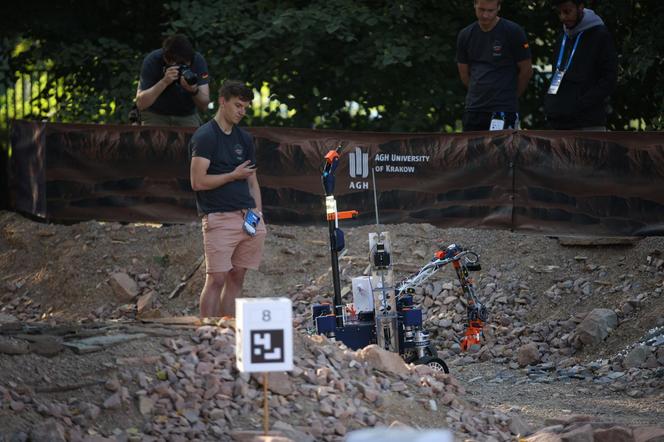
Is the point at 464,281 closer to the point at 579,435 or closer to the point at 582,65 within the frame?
the point at 582,65

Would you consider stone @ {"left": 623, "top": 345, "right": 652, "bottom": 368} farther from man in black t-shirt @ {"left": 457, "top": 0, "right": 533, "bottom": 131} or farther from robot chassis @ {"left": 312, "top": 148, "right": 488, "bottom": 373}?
man in black t-shirt @ {"left": 457, "top": 0, "right": 533, "bottom": 131}

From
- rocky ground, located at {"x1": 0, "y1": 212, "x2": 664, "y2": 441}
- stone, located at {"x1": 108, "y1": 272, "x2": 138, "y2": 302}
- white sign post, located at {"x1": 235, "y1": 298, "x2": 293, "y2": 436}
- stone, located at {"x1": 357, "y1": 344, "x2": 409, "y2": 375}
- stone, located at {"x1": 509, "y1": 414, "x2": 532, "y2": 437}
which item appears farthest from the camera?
stone, located at {"x1": 108, "y1": 272, "x2": 138, "y2": 302}

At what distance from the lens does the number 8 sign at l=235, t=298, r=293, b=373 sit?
6621 mm

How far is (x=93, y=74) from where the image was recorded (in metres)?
16.6

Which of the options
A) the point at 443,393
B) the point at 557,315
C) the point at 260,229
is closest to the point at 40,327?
the point at 260,229

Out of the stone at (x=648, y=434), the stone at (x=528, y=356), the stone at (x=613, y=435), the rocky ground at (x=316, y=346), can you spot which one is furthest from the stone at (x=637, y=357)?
the stone at (x=613, y=435)

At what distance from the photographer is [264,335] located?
6.65 m

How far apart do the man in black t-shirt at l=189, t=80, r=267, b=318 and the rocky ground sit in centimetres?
61

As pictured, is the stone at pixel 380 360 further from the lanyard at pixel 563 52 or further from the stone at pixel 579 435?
the lanyard at pixel 563 52

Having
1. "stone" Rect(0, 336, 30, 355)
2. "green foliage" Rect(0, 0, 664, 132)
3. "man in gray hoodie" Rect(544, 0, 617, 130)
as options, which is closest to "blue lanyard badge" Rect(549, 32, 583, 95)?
"man in gray hoodie" Rect(544, 0, 617, 130)

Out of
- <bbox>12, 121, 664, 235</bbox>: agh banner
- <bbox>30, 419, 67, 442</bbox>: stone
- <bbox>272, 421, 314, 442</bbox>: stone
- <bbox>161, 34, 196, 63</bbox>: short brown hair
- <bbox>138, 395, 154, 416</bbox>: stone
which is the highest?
<bbox>161, 34, 196, 63</bbox>: short brown hair

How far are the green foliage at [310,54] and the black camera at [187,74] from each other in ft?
10.6

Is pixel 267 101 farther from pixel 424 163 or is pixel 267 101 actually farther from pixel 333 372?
pixel 333 372

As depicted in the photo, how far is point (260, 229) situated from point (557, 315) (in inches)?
139
